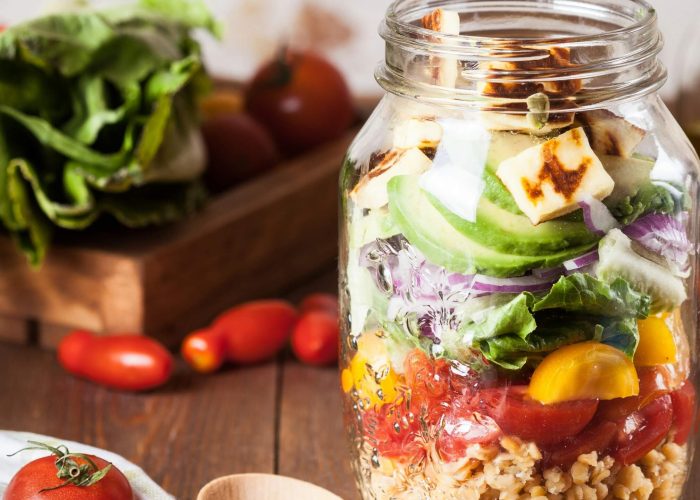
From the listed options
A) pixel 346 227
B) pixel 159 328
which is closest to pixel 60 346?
pixel 159 328

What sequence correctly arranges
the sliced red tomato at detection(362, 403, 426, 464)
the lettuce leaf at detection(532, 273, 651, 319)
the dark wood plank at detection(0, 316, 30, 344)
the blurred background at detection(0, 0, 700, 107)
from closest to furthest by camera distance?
the lettuce leaf at detection(532, 273, 651, 319)
the sliced red tomato at detection(362, 403, 426, 464)
the dark wood plank at detection(0, 316, 30, 344)
the blurred background at detection(0, 0, 700, 107)

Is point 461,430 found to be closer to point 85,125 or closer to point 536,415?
point 536,415

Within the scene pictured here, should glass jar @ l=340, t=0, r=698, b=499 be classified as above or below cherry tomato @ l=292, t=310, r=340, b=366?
above

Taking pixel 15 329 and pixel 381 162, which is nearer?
pixel 381 162

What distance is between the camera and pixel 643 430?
2.58 feet

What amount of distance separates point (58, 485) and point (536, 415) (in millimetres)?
359

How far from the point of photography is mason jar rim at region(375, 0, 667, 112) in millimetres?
→ 732

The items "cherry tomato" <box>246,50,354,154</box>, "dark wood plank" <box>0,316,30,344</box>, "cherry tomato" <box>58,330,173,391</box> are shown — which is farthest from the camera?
"cherry tomato" <box>246,50,354,154</box>

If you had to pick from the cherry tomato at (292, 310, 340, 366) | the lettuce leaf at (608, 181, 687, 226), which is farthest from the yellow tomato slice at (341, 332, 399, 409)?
the cherry tomato at (292, 310, 340, 366)

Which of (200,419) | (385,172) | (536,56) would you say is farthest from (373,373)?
(200,419)

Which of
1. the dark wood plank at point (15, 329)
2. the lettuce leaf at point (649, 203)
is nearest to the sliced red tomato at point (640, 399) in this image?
the lettuce leaf at point (649, 203)

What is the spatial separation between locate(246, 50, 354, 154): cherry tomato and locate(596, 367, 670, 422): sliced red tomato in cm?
101

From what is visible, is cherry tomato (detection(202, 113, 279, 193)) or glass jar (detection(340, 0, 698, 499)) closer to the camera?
glass jar (detection(340, 0, 698, 499))

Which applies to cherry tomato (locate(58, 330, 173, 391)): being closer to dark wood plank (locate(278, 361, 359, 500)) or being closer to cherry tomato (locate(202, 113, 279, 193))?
dark wood plank (locate(278, 361, 359, 500))
